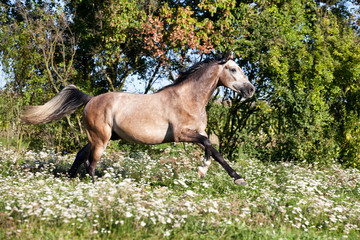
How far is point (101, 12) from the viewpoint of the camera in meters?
11.9

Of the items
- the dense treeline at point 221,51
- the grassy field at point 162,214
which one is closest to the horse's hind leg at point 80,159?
the grassy field at point 162,214

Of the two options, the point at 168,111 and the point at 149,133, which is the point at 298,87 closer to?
the point at 168,111

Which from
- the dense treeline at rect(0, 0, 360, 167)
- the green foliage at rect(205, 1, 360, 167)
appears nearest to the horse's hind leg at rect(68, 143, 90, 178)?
the dense treeline at rect(0, 0, 360, 167)

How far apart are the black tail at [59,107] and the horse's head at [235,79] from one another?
2769mm

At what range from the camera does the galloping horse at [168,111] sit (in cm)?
692

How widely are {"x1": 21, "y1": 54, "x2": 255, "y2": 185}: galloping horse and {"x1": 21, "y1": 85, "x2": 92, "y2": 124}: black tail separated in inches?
21.9

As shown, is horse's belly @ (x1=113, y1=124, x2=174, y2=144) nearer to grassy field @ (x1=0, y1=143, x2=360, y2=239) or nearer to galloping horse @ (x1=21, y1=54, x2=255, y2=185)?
galloping horse @ (x1=21, y1=54, x2=255, y2=185)

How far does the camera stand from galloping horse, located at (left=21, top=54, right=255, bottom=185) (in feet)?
22.7

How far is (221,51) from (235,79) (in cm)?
482

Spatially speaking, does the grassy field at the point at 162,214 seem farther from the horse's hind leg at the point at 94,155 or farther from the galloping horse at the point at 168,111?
the galloping horse at the point at 168,111

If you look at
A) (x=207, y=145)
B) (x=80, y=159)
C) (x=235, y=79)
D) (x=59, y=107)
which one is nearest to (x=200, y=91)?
(x=235, y=79)

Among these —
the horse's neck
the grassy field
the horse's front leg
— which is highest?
the horse's neck

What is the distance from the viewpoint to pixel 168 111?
22.9 ft

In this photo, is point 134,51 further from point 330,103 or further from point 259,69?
point 330,103
